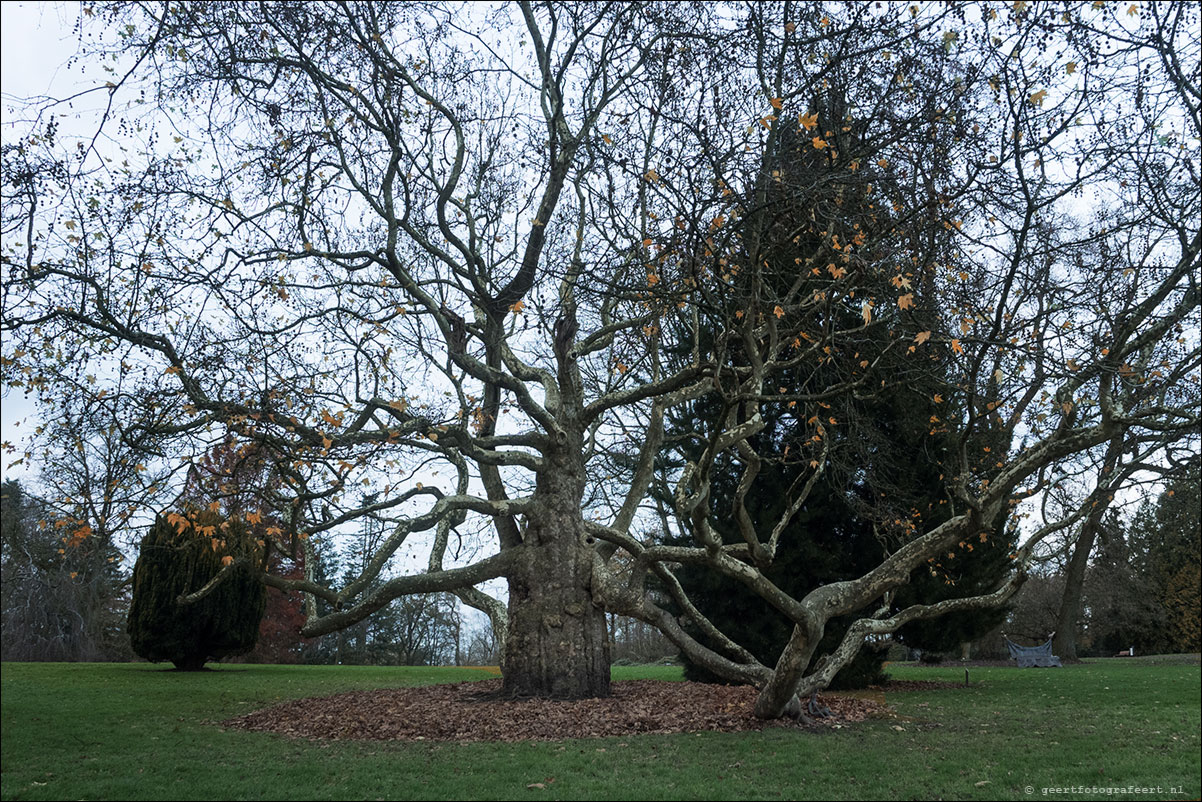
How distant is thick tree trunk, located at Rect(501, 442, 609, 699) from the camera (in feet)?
37.5

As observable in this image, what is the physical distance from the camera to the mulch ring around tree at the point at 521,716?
9203 millimetres

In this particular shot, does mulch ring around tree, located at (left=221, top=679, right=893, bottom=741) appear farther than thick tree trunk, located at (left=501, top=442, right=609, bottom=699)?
No

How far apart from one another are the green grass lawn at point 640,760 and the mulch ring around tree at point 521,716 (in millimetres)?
524

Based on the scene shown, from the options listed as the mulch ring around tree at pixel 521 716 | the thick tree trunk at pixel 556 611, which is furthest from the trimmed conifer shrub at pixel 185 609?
the thick tree trunk at pixel 556 611

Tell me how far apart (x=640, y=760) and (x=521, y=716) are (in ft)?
9.11

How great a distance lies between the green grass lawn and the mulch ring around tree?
52 centimetres

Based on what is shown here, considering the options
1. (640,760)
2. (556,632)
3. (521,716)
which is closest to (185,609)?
(556,632)

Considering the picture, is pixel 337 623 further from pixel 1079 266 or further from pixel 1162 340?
pixel 1162 340

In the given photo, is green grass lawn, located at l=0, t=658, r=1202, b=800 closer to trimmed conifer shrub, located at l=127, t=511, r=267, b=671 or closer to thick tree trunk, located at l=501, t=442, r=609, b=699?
thick tree trunk, located at l=501, t=442, r=609, b=699

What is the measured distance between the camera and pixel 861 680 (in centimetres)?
1496

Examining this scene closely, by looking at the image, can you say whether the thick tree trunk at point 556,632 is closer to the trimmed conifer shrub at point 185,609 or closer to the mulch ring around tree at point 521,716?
the mulch ring around tree at point 521,716

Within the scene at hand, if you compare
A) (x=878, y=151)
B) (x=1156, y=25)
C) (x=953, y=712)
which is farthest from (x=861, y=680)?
(x=1156, y=25)

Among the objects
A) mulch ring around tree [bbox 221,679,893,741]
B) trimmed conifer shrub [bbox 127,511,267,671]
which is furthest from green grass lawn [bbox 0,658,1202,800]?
trimmed conifer shrub [bbox 127,511,267,671]

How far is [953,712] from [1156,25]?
330 inches
